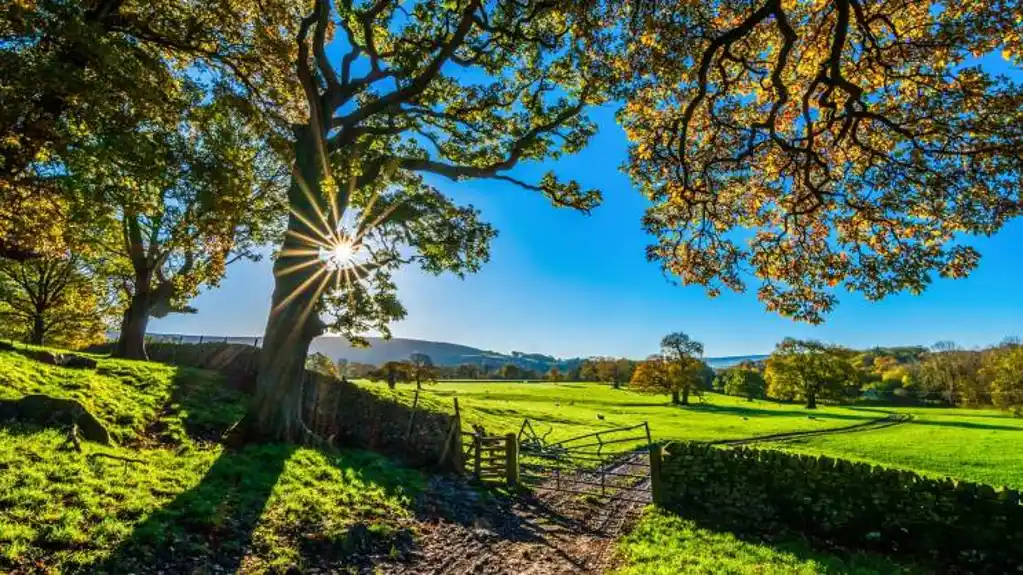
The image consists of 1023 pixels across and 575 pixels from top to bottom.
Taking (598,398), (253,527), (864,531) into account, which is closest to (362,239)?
(253,527)

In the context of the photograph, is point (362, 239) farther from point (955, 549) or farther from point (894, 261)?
point (955, 549)

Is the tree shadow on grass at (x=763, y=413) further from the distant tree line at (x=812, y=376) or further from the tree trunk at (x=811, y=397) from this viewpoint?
the tree trunk at (x=811, y=397)

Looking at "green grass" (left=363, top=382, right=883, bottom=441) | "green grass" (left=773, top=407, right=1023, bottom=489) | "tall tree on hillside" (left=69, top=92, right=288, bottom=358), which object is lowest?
"green grass" (left=363, top=382, right=883, bottom=441)

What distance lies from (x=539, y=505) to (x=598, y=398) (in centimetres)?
6331

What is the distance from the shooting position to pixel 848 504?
11250 mm

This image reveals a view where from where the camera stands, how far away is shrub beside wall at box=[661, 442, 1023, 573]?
9.70 metres

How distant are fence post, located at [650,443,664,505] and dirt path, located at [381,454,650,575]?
0.67m

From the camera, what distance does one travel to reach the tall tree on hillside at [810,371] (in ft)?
263

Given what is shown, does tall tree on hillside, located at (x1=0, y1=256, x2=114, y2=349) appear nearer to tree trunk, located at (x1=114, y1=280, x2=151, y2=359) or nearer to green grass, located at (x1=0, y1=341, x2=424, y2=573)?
tree trunk, located at (x1=114, y1=280, x2=151, y2=359)

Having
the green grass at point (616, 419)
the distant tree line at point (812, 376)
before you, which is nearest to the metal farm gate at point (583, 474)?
the green grass at point (616, 419)

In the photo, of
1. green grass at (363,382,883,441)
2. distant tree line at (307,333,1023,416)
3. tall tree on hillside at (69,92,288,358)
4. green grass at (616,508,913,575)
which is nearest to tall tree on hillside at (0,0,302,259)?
tall tree on hillside at (69,92,288,358)

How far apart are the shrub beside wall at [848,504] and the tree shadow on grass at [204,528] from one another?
11299 mm

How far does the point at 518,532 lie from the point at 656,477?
5248mm

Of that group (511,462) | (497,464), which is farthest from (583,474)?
(511,462)
